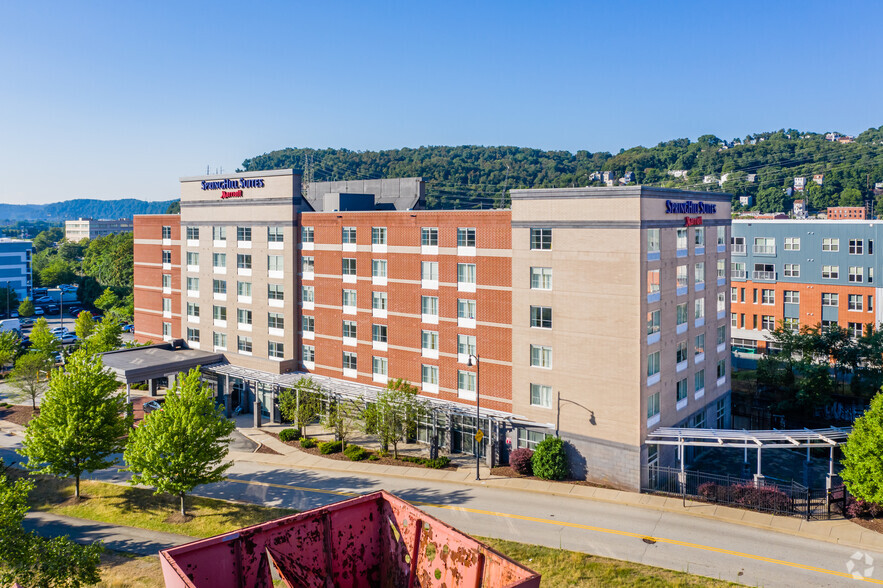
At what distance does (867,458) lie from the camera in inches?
1377

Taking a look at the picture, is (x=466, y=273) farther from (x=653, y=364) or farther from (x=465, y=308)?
(x=653, y=364)

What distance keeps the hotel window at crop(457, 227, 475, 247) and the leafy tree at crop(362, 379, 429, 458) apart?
443 inches

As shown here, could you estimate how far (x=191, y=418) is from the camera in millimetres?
38812

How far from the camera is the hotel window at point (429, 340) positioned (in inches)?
2020

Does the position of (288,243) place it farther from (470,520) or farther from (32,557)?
(32,557)

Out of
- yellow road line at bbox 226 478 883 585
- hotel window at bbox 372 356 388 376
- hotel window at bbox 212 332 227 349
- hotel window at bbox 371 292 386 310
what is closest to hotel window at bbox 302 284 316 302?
hotel window at bbox 371 292 386 310

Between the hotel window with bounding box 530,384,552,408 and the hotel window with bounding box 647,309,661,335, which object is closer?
the hotel window with bounding box 647,309,661,335

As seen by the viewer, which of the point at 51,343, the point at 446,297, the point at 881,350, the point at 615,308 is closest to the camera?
the point at 615,308

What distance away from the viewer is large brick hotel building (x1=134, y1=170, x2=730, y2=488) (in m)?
42.3

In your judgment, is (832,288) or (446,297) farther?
(832,288)

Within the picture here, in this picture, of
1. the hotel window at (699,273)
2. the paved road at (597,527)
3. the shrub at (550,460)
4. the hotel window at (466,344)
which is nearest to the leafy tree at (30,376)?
the paved road at (597,527)

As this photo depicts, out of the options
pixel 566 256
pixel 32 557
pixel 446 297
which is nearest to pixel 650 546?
→ pixel 566 256

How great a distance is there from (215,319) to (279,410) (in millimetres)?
13405

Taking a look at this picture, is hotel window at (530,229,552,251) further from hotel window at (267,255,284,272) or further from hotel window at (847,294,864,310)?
hotel window at (847,294,864,310)
